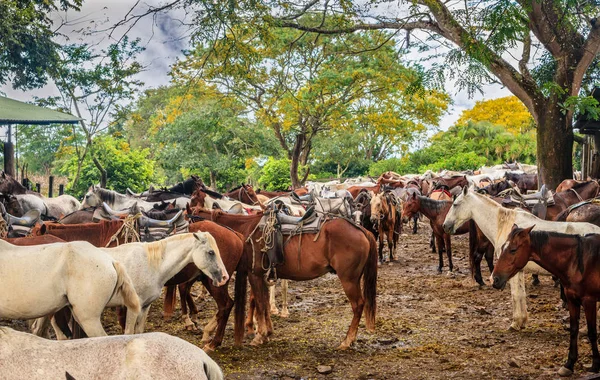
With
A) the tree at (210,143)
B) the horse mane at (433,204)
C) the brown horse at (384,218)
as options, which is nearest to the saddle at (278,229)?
the horse mane at (433,204)

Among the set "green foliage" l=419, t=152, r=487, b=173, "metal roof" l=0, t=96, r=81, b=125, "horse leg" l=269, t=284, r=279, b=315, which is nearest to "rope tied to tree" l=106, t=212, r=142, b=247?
"horse leg" l=269, t=284, r=279, b=315

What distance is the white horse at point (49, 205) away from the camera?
46.6 ft

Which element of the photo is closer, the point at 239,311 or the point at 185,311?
the point at 239,311

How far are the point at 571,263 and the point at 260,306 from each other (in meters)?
3.72

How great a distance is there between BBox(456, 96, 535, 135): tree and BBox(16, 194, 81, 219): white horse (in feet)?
150

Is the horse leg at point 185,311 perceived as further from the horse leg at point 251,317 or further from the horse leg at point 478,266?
the horse leg at point 478,266

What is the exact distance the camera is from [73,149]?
28266mm

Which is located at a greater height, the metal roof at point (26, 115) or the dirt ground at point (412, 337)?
the metal roof at point (26, 115)

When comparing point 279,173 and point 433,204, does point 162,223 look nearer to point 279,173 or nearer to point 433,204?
point 433,204

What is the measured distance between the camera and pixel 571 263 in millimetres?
6551

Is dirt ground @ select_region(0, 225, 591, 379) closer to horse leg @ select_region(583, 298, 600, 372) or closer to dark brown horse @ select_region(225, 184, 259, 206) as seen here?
horse leg @ select_region(583, 298, 600, 372)

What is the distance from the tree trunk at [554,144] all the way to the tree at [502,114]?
43475 millimetres

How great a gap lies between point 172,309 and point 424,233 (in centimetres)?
1379

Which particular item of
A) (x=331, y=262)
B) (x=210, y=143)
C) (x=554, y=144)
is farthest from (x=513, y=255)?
(x=210, y=143)
